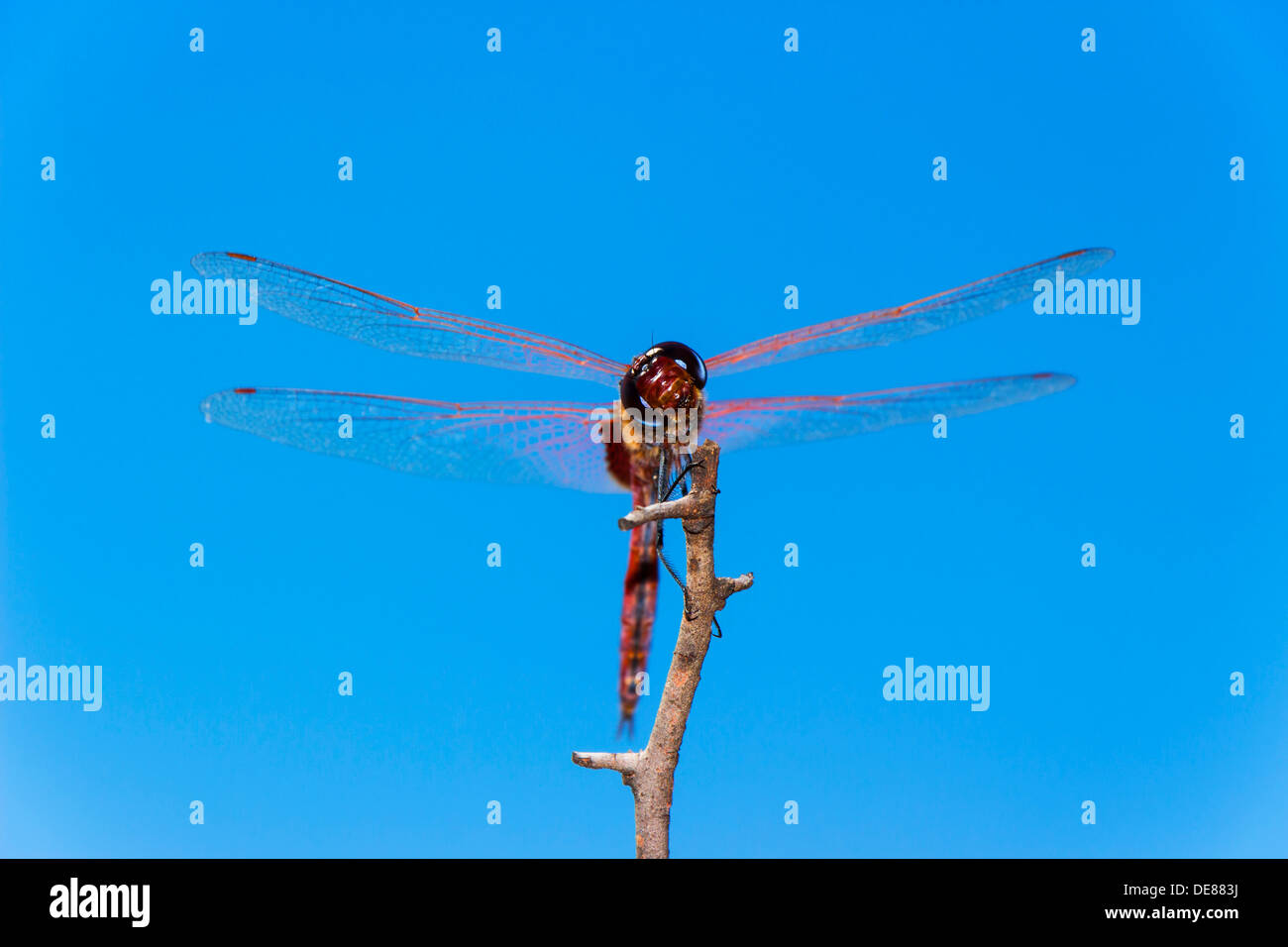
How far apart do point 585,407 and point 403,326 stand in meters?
0.36

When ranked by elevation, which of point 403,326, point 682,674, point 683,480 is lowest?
point 682,674

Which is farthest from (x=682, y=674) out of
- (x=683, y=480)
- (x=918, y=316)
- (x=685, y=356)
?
(x=918, y=316)

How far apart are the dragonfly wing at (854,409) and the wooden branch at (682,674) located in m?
0.30

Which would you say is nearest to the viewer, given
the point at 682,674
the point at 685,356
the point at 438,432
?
the point at 682,674

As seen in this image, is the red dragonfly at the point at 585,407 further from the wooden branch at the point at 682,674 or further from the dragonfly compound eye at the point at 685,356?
the wooden branch at the point at 682,674

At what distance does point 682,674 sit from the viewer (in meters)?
1.57

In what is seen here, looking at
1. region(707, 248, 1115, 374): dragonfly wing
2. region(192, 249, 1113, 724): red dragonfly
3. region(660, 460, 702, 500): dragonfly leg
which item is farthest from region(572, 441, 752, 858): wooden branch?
region(707, 248, 1115, 374): dragonfly wing

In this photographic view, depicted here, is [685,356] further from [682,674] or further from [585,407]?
[682,674]

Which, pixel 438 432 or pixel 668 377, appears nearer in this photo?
pixel 668 377

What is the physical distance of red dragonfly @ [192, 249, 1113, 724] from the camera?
1.72 meters

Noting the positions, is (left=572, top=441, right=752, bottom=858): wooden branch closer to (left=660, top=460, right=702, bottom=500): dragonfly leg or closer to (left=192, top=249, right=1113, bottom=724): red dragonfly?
(left=660, top=460, right=702, bottom=500): dragonfly leg

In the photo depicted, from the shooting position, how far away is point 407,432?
177 cm

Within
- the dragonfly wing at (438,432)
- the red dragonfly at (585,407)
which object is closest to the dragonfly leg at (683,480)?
the red dragonfly at (585,407)

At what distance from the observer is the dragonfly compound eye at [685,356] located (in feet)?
5.50
